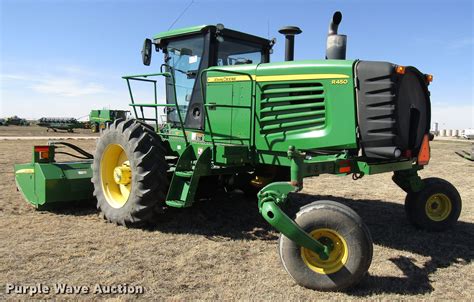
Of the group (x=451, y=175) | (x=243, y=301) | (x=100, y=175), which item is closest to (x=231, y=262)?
(x=243, y=301)

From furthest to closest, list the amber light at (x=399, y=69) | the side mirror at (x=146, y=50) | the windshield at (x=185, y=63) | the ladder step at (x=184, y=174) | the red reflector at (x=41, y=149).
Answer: the red reflector at (x=41, y=149) → the side mirror at (x=146, y=50) → the windshield at (x=185, y=63) → the ladder step at (x=184, y=174) → the amber light at (x=399, y=69)

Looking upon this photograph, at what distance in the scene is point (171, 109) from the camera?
21.6 ft

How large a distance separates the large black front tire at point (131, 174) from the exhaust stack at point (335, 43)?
2.56 metres

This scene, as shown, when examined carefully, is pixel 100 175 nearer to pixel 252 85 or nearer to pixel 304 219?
pixel 252 85

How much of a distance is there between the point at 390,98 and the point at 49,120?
44.7 meters

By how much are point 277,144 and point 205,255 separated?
1.63 metres

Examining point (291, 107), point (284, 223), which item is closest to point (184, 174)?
point (291, 107)

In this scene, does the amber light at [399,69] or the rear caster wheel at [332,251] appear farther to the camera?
the amber light at [399,69]

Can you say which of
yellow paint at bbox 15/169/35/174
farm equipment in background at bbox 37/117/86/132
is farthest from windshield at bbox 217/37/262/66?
farm equipment in background at bbox 37/117/86/132

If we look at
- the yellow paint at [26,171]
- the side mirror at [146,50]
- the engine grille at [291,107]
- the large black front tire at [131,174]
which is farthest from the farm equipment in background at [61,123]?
the engine grille at [291,107]

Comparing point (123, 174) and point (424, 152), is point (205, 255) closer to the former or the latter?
point (123, 174)

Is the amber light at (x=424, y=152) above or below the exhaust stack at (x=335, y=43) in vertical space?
below

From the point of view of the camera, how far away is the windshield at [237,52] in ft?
19.8

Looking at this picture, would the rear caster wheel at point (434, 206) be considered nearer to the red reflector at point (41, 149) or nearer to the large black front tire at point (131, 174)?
the large black front tire at point (131, 174)
